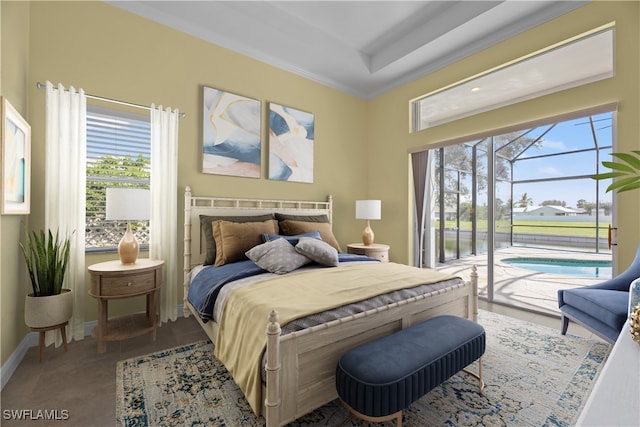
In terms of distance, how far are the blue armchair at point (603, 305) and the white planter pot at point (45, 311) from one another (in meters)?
4.18

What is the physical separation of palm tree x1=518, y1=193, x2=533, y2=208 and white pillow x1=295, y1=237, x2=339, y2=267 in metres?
2.61

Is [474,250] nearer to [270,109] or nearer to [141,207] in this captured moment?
[270,109]

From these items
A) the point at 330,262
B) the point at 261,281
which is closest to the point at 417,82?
the point at 330,262

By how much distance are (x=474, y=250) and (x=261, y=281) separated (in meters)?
3.15

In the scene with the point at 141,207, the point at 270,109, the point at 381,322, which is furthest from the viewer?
the point at 270,109

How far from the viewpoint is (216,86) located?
131 inches

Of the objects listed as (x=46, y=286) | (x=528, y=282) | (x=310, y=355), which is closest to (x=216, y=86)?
(x=46, y=286)

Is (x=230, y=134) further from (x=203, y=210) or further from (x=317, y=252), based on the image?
(x=317, y=252)

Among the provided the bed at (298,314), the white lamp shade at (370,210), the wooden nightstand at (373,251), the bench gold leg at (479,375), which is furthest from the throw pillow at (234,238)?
the bench gold leg at (479,375)

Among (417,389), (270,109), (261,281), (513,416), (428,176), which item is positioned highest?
(270,109)

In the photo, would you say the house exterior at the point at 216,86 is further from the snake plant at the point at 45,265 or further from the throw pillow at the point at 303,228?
the throw pillow at the point at 303,228

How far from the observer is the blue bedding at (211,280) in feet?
6.91

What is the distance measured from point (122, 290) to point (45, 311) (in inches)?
19.9

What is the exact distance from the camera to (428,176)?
4195 mm
